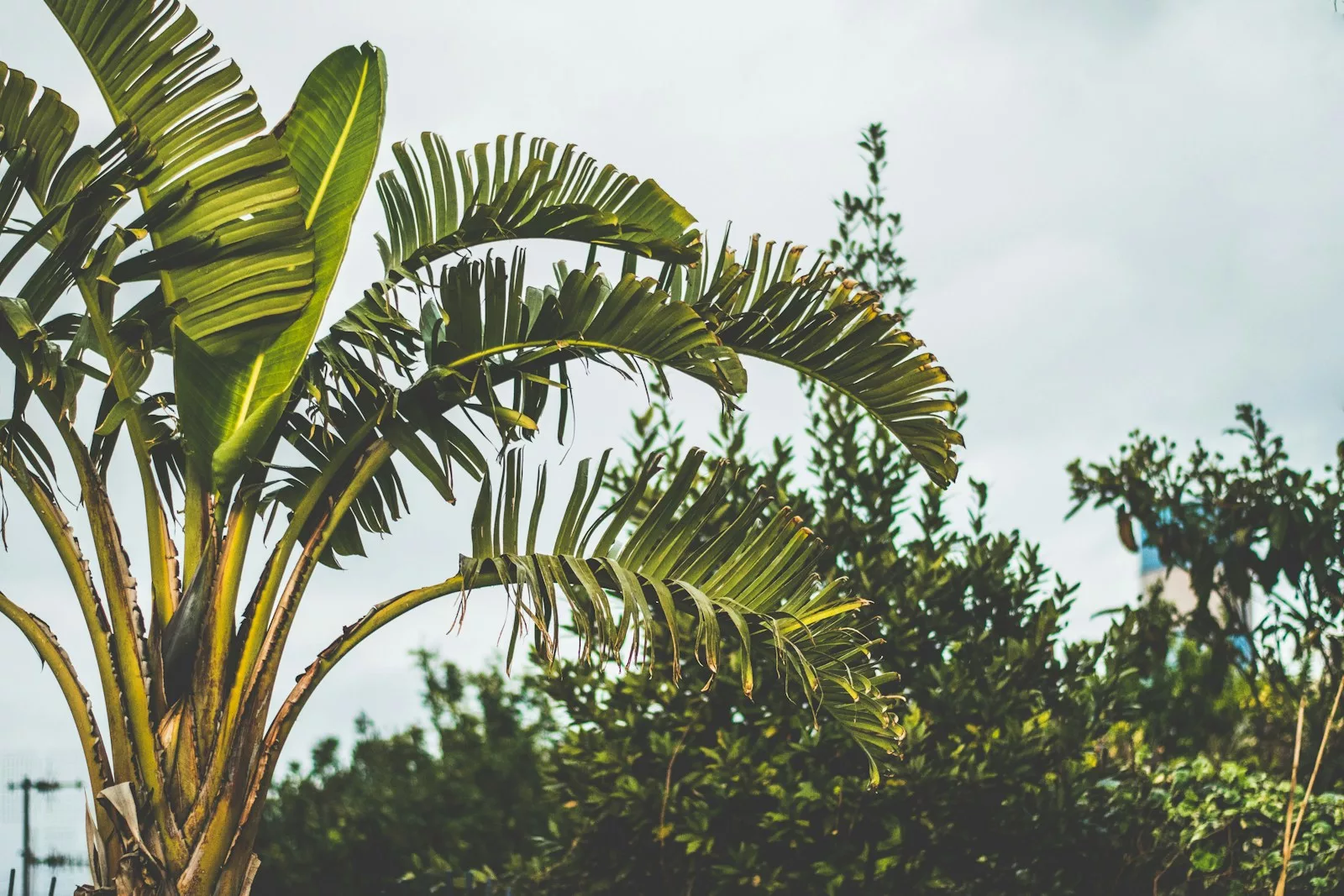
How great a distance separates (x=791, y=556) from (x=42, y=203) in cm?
308

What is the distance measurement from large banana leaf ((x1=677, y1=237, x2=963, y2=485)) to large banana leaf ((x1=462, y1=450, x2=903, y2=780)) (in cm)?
60

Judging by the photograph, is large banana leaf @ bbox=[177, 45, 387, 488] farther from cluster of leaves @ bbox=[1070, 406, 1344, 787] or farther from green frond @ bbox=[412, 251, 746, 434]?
cluster of leaves @ bbox=[1070, 406, 1344, 787]

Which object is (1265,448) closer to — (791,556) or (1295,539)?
(1295,539)

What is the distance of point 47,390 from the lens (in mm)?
4469

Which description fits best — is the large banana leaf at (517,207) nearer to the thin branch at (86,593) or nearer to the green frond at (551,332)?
the green frond at (551,332)

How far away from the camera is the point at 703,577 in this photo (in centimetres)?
471

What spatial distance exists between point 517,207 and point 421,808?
39.1 ft

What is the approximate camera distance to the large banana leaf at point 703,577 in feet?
14.6

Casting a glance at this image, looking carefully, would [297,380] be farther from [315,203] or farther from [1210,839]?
[1210,839]

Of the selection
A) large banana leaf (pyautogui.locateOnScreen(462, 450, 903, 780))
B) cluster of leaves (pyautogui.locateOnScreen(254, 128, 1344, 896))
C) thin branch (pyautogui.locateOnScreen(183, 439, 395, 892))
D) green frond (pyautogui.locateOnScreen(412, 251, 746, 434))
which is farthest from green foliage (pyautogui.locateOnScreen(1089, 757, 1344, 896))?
thin branch (pyautogui.locateOnScreen(183, 439, 395, 892))

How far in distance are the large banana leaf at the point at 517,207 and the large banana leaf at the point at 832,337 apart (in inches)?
10.5

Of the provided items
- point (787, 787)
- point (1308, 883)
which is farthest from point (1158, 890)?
point (787, 787)

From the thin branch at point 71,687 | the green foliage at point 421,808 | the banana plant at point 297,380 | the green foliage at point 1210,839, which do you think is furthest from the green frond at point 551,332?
the green foliage at point 421,808

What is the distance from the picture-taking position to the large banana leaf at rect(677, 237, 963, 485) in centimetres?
483
